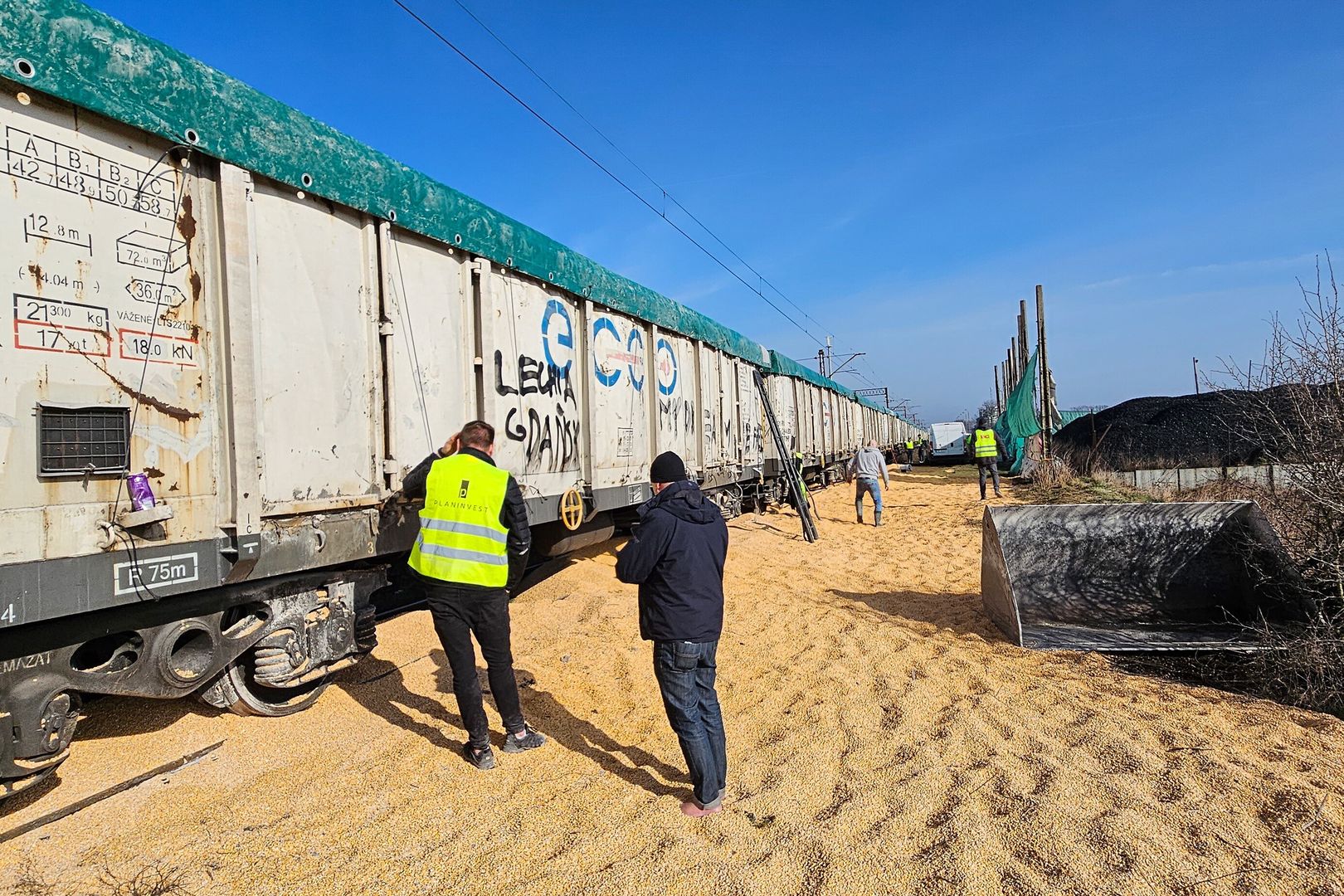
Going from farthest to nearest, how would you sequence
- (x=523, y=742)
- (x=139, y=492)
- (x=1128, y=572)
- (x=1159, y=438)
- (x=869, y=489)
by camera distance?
(x=1159, y=438)
(x=869, y=489)
(x=1128, y=572)
(x=523, y=742)
(x=139, y=492)

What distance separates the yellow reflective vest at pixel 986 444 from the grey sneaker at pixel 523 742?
12.2m

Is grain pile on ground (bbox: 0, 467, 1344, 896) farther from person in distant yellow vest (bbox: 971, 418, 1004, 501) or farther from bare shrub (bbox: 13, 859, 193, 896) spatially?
person in distant yellow vest (bbox: 971, 418, 1004, 501)

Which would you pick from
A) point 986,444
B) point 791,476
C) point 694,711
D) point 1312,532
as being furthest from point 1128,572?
point 986,444

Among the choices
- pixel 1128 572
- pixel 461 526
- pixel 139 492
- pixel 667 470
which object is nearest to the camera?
pixel 139 492

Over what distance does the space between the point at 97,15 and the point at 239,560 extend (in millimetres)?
2200

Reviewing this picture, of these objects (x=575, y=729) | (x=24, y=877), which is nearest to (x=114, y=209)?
(x=24, y=877)

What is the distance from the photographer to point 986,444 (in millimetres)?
13930

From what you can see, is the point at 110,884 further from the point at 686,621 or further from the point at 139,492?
the point at 686,621

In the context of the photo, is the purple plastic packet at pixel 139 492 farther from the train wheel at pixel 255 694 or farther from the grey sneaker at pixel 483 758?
the grey sneaker at pixel 483 758

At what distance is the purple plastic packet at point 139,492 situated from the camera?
2.80 metres

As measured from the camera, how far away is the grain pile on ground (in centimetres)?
259

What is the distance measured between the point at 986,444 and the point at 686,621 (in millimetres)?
12493

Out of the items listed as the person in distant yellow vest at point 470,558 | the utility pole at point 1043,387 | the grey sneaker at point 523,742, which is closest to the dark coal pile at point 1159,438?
the utility pole at point 1043,387

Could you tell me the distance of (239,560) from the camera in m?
3.16
